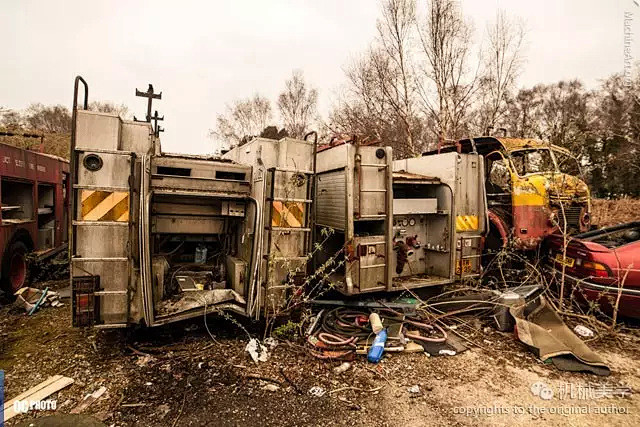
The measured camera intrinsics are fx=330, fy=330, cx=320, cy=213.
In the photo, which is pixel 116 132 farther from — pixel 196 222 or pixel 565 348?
pixel 565 348

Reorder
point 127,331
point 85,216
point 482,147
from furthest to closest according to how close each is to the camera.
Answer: point 482,147 < point 127,331 < point 85,216

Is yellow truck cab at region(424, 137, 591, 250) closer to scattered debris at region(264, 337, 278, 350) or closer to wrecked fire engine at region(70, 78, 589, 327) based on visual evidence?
wrecked fire engine at region(70, 78, 589, 327)

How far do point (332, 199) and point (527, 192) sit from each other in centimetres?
420

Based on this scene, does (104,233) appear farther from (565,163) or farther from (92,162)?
(565,163)

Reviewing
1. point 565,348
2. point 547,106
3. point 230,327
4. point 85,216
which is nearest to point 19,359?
point 85,216

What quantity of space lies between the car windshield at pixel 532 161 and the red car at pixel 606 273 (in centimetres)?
236

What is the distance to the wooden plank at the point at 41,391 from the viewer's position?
8.11 ft

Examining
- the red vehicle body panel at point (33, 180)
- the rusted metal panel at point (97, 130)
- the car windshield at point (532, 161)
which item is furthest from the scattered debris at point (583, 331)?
the red vehicle body panel at point (33, 180)

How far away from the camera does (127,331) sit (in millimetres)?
3686

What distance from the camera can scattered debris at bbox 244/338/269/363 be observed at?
332 centimetres

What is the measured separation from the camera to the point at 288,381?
2953 millimetres

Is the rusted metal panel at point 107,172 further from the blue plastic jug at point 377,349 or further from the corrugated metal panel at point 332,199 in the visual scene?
the blue plastic jug at point 377,349

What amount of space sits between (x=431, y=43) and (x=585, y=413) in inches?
625

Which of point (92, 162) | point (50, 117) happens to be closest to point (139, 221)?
point (92, 162)
